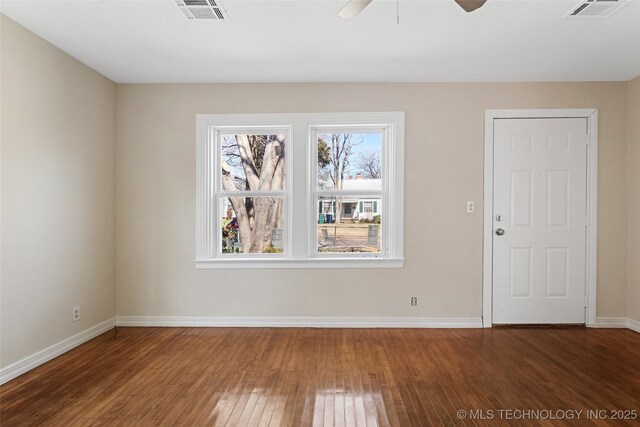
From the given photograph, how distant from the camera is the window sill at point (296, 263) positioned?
13.0 ft

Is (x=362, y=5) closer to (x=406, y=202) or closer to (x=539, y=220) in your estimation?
(x=406, y=202)

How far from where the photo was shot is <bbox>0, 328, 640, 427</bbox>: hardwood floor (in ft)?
7.34

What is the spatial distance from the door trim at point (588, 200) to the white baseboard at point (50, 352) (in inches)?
159

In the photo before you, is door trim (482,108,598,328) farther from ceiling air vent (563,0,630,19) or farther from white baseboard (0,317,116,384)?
white baseboard (0,317,116,384)

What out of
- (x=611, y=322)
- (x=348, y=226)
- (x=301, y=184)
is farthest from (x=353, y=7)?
(x=611, y=322)

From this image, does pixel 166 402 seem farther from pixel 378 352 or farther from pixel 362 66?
pixel 362 66

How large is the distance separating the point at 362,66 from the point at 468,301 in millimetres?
2691

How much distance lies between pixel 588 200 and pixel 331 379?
11.0ft

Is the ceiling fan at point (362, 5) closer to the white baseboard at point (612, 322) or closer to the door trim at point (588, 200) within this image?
the door trim at point (588, 200)

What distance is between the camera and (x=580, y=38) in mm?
2979

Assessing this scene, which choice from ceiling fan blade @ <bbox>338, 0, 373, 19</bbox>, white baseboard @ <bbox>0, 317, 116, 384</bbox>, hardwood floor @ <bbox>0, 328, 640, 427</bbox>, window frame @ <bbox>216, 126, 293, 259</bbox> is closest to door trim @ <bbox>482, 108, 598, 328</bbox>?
hardwood floor @ <bbox>0, 328, 640, 427</bbox>

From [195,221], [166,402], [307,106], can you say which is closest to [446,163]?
[307,106]

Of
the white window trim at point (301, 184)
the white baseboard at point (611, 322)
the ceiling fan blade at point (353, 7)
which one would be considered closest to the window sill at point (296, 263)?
the white window trim at point (301, 184)

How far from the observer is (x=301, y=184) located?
4004 millimetres
